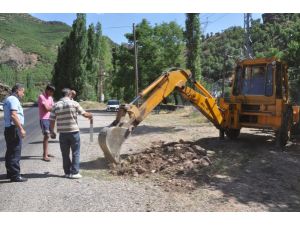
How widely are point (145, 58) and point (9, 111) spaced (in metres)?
39.4

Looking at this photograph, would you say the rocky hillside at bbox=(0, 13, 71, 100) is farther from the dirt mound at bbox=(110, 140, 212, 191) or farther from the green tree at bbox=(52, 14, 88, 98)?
the dirt mound at bbox=(110, 140, 212, 191)

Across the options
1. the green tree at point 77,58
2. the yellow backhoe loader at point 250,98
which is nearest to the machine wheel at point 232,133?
the yellow backhoe loader at point 250,98

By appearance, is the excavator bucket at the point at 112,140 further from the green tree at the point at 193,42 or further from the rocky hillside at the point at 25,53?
the rocky hillside at the point at 25,53

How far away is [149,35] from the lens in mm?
48531

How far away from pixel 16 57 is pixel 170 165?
13213 centimetres

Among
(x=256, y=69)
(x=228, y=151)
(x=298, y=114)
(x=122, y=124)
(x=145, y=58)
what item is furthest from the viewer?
(x=145, y=58)

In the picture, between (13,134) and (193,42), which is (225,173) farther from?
(193,42)

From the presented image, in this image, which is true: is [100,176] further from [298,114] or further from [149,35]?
[149,35]

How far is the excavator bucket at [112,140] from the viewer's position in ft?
31.6

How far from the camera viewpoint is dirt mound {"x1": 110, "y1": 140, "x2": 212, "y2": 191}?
8.71m

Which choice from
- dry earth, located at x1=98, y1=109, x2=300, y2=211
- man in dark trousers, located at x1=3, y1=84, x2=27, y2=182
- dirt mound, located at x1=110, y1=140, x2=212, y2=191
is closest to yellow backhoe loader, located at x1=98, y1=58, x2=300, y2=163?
dry earth, located at x1=98, y1=109, x2=300, y2=211

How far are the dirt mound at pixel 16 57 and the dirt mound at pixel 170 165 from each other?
5059 inches

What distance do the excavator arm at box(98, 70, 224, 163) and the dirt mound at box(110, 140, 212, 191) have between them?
0.53 meters

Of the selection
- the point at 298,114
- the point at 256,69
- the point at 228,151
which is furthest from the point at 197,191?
the point at 298,114
